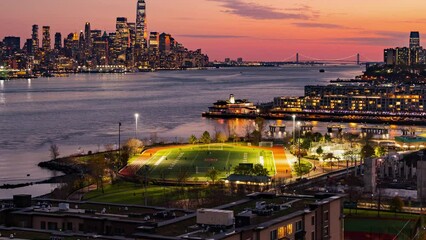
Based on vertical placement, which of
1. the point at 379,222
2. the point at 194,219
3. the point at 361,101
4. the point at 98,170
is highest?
the point at 194,219

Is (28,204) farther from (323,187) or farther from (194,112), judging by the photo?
(194,112)

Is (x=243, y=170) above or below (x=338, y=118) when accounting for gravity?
above

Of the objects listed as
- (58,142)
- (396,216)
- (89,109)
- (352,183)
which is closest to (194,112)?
(89,109)

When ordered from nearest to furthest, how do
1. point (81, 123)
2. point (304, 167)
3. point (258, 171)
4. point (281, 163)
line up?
point (258, 171), point (304, 167), point (281, 163), point (81, 123)

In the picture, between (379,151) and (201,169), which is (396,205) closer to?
(201,169)

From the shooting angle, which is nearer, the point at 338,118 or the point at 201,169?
the point at 201,169

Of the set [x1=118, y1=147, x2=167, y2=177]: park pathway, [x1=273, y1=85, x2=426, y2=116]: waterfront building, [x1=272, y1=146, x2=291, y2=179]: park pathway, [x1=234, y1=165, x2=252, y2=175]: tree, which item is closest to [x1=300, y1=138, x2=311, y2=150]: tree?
→ [x1=272, y1=146, x2=291, y2=179]: park pathway

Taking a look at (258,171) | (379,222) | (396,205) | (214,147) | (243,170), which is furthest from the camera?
(214,147)

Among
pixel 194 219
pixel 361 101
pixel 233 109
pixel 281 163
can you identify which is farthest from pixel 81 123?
pixel 194 219

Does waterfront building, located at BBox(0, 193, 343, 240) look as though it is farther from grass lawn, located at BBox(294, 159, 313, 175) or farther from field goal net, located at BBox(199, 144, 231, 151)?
field goal net, located at BBox(199, 144, 231, 151)

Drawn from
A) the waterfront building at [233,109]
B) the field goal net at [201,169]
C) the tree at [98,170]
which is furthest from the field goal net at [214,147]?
the waterfront building at [233,109]
